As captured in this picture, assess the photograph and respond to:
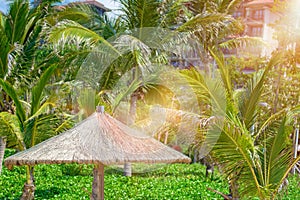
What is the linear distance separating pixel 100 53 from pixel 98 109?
475cm

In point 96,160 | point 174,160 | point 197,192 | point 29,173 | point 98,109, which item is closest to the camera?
point 96,160

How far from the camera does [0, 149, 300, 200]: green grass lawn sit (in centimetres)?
876

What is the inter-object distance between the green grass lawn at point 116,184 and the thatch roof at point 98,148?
2.62 meters

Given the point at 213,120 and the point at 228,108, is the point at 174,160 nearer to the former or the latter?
the point at 213,120

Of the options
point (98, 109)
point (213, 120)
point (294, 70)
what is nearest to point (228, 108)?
point (213, 120)

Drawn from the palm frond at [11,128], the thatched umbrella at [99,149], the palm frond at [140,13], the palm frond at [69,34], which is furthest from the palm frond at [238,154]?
the palm frond at [140,13]

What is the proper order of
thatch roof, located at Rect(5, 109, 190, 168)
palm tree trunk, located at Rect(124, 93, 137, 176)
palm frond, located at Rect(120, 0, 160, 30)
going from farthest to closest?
palm tree trunk, located at Rect(124, 93, 137, 176) < palm frond, located at Rect(120, 0, 160, 30) < thatch roof, located at Rect(5, 109, 190, 168)

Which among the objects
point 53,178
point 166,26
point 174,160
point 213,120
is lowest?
point 53,178

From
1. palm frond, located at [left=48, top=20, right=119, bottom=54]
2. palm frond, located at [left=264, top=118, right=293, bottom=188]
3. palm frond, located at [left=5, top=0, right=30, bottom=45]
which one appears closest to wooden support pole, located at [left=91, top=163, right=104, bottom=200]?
palm frond, located at [left=264, top=118, right=293, bottom=188]

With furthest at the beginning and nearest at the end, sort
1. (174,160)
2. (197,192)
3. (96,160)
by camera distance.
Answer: (197,192) → (174,160) → (96,160)

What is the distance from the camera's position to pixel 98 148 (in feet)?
17.8

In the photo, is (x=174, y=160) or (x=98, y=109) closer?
(x=174, y=160)

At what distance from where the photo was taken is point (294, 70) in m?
15.5

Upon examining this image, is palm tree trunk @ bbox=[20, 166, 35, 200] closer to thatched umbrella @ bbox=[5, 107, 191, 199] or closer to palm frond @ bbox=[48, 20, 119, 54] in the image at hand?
thatched umbrella @ bbox=[5, 107, 191, 199]
